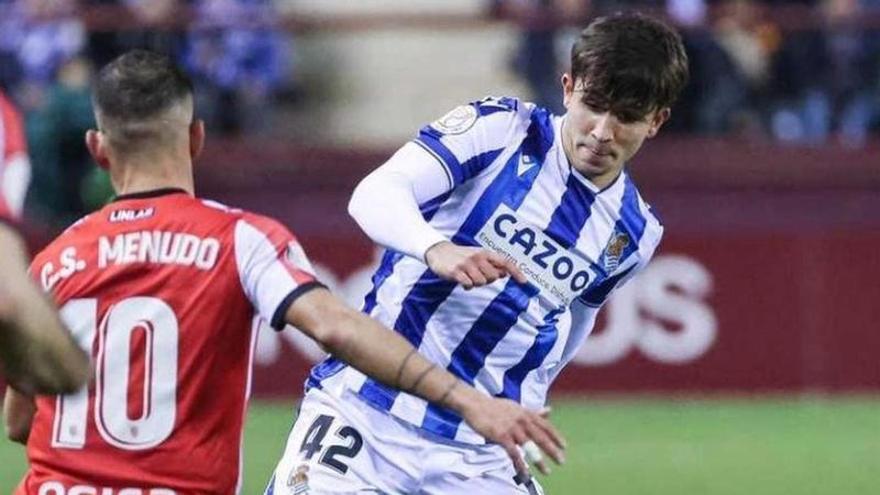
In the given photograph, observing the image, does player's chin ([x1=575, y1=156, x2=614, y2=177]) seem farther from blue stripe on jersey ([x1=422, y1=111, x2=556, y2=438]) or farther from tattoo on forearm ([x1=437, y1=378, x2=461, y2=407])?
tattoo on forearm ([x1=437, y1=378, x2=461, y2=407])

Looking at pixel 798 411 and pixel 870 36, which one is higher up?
pixel 870 36

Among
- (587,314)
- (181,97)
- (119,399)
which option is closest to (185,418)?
(119,399)

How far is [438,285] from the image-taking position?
6.41 m

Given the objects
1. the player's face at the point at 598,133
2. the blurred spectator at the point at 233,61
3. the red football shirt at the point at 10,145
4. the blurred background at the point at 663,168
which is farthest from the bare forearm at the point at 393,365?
the blurred spectator at the point at 233,61

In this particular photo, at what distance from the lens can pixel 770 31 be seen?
16344 mm

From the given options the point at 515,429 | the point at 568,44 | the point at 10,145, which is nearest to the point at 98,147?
the point at 515,429

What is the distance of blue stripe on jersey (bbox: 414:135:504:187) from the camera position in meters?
6.25

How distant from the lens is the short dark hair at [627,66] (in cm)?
626

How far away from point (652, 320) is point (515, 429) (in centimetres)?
986

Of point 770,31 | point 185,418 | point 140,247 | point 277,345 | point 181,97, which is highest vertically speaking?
point 770,31

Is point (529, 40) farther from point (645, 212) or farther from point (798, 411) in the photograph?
point (645, 212)

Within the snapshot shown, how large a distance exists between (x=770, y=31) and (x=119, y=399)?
1130cm

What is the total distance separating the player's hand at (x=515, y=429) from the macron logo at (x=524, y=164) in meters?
1.22

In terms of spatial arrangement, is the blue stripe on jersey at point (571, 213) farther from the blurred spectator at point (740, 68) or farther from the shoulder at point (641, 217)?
the blurred spectator at point (740, 68)
